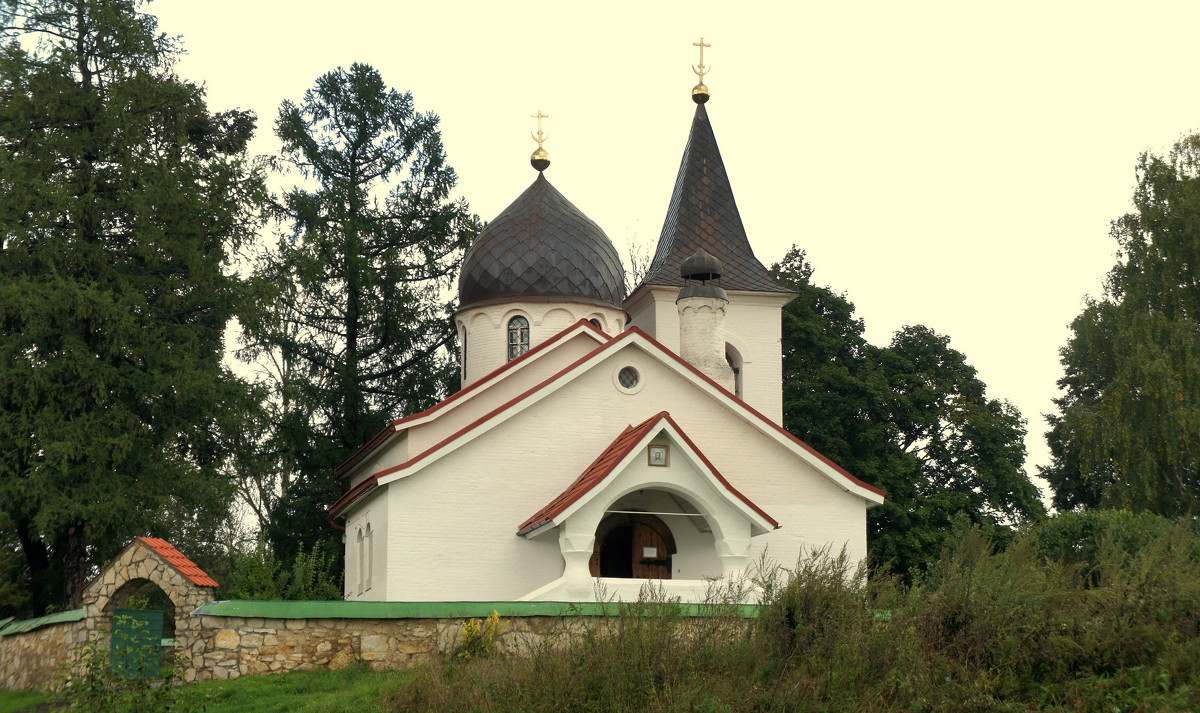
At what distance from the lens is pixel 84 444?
2117cm

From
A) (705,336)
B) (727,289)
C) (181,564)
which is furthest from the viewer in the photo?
(727,289)

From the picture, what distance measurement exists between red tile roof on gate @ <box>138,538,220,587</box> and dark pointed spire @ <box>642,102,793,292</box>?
13.0m

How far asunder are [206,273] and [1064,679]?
53.9 feet

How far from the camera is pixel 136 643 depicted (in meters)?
12.5

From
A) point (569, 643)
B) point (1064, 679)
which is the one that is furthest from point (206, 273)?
point (1064, 679)

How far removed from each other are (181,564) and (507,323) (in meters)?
11.9

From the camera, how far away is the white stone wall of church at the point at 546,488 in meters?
18.6

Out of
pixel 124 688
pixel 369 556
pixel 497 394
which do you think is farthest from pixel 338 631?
pixel 497 394

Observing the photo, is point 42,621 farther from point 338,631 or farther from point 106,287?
point 106,287

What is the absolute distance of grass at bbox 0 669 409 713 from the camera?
11516 mm

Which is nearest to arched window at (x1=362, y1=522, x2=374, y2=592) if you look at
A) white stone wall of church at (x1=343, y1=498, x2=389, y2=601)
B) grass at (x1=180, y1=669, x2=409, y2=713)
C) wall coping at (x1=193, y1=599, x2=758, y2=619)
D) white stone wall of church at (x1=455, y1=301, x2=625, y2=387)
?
white stone wall of church at (x1=343, y1=498, x2=389, y2=601)

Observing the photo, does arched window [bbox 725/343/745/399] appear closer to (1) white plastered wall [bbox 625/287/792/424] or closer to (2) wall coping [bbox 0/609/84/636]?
(1) white plastered wall [bbox 625/287/792/424]

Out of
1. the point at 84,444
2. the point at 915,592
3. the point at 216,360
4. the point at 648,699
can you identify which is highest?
the point at 216,360

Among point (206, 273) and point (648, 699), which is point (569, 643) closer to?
point (648, 699)
